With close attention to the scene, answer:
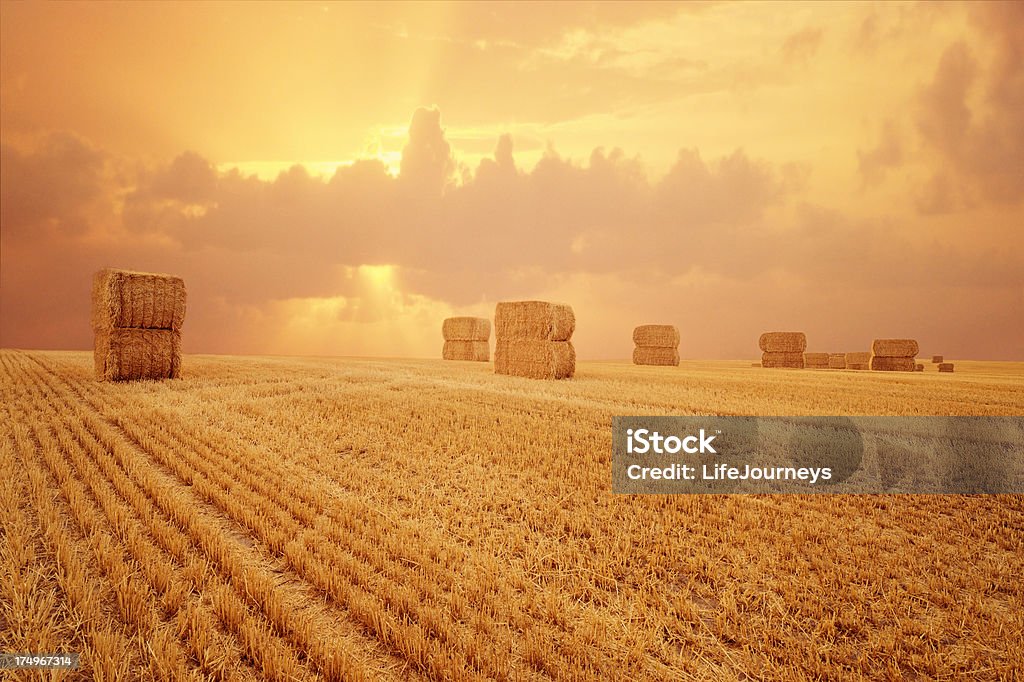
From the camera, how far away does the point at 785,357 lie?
3578cm

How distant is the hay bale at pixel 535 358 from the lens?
19.4 meters

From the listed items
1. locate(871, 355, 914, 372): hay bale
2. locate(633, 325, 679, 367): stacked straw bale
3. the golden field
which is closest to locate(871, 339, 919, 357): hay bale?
locate(871, 355, 914, 372): hay bale

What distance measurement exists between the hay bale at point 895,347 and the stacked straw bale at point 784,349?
14.1 ft

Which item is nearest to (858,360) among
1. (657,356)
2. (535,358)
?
(657,356)

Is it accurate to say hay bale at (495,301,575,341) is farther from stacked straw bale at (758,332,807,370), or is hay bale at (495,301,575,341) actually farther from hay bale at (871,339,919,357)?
hay bale at (871,339,919,357)

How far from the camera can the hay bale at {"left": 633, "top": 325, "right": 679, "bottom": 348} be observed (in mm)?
33031

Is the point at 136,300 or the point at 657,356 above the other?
the point at 136,300

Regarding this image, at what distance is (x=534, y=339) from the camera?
19.8 meters

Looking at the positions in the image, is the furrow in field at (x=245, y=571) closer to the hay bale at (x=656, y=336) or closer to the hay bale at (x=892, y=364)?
the hay bale at (x=656, y=336)

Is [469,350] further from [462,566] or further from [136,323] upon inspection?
[462,566]

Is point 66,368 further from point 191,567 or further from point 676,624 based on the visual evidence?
point 676,624

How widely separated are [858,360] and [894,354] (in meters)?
5.85

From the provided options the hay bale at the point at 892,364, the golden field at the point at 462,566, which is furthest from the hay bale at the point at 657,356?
the golden field at the point at 462,566

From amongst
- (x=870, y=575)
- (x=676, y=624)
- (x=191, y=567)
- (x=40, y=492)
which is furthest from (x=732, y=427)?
(x=40, y=492)
